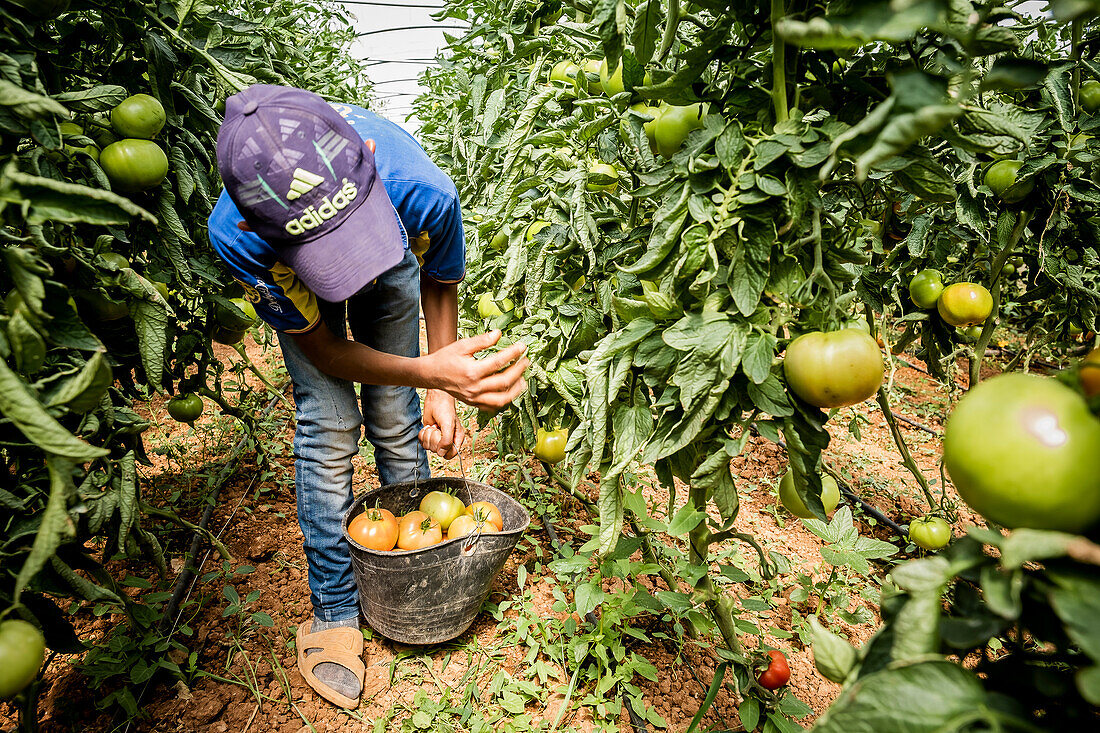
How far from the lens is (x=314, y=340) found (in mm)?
1591

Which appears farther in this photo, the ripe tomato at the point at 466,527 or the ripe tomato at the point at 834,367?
the ripe tomato at the point at 466,527

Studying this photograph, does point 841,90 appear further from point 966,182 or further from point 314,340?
point 314,340

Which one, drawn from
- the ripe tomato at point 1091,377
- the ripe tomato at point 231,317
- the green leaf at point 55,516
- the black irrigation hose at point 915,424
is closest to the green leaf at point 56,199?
the green leaf at point 55,516

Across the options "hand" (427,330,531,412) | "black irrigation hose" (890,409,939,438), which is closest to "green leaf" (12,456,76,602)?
"hand" (427,330,531,412)

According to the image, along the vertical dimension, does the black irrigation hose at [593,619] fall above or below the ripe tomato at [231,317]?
below

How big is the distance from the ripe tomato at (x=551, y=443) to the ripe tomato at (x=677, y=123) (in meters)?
0.84

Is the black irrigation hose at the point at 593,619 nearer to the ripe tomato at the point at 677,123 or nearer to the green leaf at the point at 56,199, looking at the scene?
the ripe tomato at the point at 677,123

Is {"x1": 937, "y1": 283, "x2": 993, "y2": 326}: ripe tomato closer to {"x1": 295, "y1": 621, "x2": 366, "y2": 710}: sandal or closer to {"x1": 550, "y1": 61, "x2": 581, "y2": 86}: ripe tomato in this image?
{"x1": 550, "y1": 61, "x2": 581, "y2": 86}: ripe tomato

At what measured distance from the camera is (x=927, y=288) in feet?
5.42

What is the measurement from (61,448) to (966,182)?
1.87 metres

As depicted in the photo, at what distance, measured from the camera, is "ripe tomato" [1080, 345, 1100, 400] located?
423 millimetres

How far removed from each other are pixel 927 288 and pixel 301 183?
1710 mm

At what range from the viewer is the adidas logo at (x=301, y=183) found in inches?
47.3

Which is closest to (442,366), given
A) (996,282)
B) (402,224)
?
(402,224)
